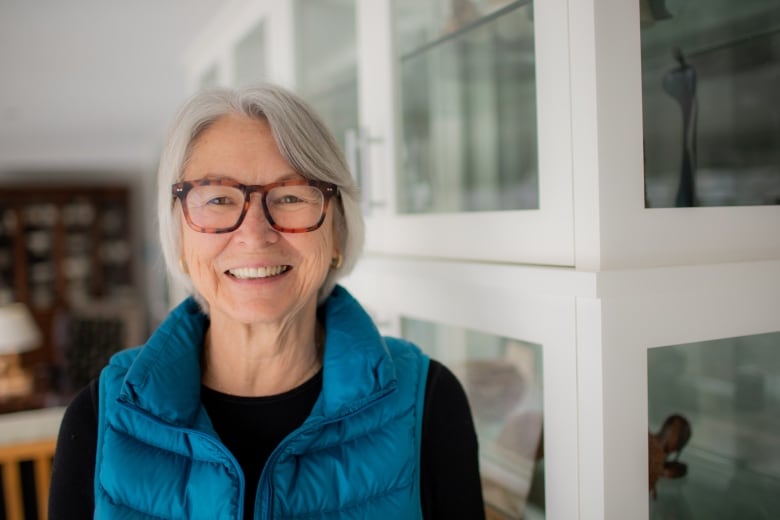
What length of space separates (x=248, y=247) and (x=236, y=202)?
0.07 metres

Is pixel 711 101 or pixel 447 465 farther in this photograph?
pixel 711 101

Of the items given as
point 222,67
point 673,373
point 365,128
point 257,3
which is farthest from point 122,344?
point 673,373

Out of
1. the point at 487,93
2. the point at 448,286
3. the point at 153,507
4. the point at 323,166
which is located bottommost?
the point at 153,507

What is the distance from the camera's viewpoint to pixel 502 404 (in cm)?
109

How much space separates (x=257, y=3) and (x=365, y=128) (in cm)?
80

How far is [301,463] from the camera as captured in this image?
2.65 ft

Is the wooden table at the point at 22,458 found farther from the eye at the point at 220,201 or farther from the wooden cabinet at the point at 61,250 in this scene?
the wooden cabinet at the point at 61,250

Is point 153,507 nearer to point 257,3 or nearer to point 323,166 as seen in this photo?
point 323,166

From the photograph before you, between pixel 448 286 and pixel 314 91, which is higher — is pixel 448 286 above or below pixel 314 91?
below

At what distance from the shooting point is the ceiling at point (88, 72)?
2.45 m

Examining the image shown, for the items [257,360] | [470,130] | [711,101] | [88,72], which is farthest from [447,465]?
[88,72]

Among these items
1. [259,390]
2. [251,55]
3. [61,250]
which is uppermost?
[251,55]

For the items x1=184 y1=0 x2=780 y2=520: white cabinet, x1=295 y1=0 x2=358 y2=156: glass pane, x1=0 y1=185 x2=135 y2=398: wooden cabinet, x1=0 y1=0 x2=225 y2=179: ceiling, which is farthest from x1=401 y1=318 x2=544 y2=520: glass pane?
x1=0 y1=185 x2=135 y2=398: wooden cabinet

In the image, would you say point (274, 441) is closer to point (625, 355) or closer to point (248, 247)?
point (248, 247)
